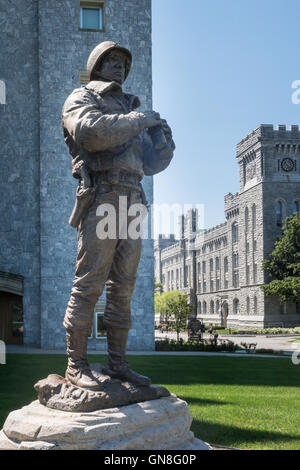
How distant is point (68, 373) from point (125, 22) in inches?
930

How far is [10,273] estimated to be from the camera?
25000 mm

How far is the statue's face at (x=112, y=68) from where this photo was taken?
4961mm

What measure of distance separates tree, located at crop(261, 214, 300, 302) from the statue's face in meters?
49.3

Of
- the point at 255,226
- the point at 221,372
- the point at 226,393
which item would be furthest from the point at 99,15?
the point at 255,226

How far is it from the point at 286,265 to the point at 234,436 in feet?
168

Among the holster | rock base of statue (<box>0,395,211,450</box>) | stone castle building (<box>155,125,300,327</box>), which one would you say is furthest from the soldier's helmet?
stone castle building (<box>155,125,300,327</box>)

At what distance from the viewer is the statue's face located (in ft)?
16.3

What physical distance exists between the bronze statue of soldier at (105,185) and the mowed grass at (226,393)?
9.11 ft

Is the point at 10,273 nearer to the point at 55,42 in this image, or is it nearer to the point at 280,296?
the point at 55,42

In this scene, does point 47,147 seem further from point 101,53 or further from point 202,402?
point 101,53

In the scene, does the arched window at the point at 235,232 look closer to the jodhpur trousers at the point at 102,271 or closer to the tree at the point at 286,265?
the tree at the point at 286,265

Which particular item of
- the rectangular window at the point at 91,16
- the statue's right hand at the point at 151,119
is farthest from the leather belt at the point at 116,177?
the rectangular window at the point at 91,16

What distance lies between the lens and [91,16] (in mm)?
25359
